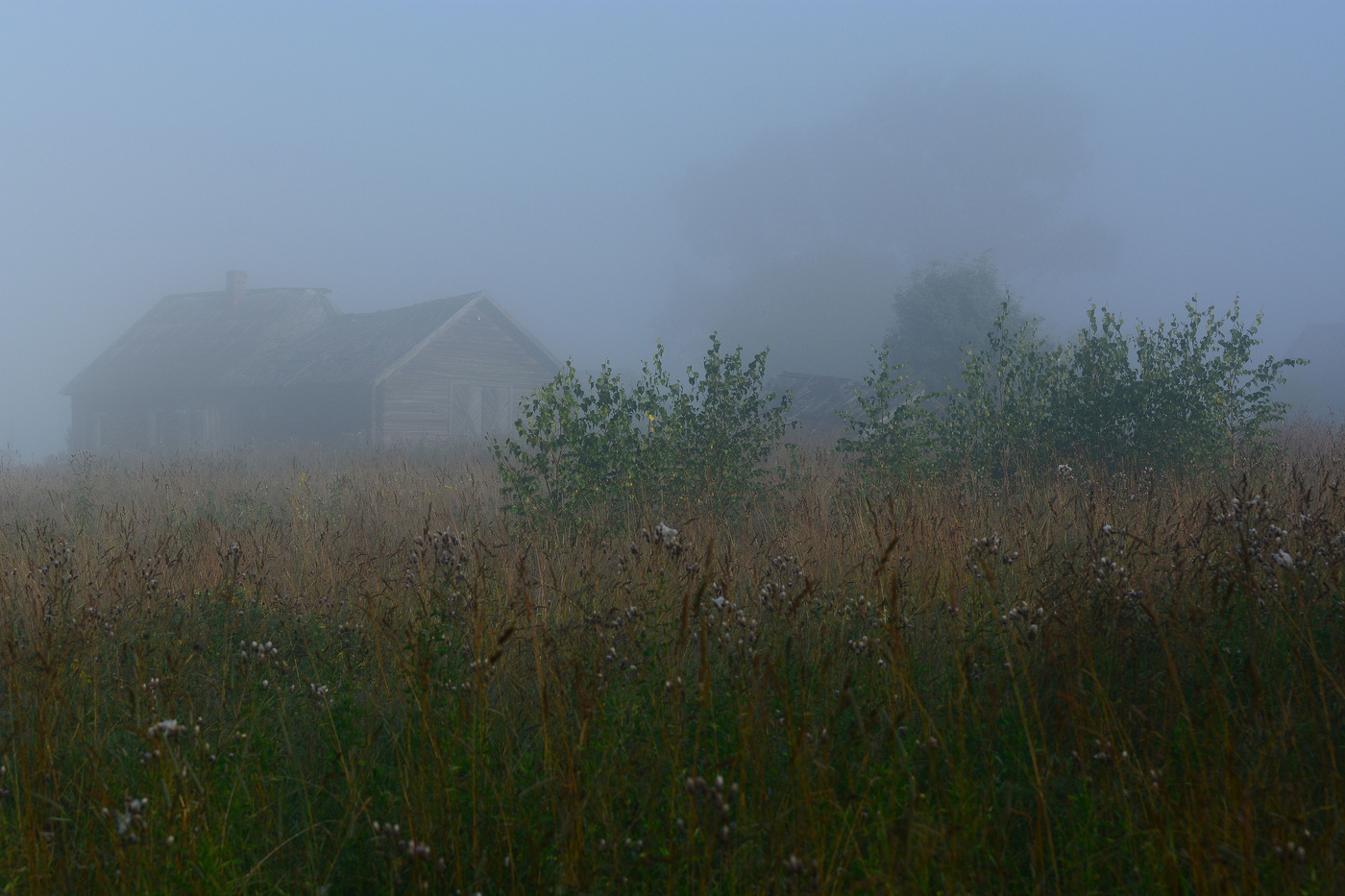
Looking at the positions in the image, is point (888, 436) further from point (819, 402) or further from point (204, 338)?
point (204, 338)

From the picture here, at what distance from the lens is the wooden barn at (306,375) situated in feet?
88.6

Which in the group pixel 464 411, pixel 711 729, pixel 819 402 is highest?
pixel 819 402

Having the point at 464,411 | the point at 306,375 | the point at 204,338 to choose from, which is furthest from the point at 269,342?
the point at 464,411

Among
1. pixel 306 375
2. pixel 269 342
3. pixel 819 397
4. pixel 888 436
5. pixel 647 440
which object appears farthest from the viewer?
pixel 269 342

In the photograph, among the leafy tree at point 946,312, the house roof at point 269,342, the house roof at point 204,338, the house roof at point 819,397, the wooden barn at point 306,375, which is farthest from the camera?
the leafy tree at point 946,312

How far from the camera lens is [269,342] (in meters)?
32.4

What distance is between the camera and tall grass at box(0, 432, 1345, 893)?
6.41ft

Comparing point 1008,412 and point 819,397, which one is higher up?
point 819,397

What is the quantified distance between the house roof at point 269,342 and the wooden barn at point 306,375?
0.22ft

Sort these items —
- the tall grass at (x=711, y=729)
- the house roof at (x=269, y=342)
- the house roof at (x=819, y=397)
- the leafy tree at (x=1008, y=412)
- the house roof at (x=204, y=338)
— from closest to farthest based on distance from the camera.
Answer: the tall grass at (x=711, y=729) → the leafy tree at (x=1008, y=412) → the house roof at (x=819, y=397) → the house roof at (x=269, y=342) → the house roof at (x=204, y=338)

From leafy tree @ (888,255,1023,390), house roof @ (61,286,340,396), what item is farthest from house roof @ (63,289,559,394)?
leafy tree @ (888,255,1023,390)

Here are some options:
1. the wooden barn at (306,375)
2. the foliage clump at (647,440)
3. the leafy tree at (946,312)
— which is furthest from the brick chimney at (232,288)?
the foliage clump at (647,440)

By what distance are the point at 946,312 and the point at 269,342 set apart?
29122 mm

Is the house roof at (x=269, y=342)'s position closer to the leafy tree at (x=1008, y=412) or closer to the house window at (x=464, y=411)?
the house window at (x=464, y=411)
